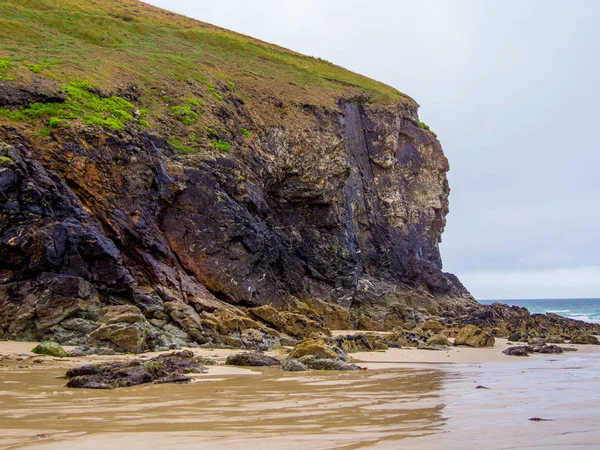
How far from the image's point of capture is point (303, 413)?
22.9 ft

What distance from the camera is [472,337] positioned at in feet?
72.6

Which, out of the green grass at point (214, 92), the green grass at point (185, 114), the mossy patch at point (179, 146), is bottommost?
the mossy patch at point (179, 146)

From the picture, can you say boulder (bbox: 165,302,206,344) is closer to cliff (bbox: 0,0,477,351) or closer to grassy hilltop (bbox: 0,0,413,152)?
cliff (bbox: 0,0,477,351)

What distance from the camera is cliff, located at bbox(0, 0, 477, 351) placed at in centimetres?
1844

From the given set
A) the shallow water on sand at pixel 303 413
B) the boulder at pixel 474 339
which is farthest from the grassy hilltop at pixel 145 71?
the shallow water on sand at pixel 303 413

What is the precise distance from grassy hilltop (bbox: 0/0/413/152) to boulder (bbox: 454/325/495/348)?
1465cm

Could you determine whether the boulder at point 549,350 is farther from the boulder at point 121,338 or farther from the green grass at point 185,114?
the green grass at point 185,114

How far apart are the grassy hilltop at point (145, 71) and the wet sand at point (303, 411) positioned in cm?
1619

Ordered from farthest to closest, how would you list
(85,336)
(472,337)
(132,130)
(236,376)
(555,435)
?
(132,130) → (472,337) → (85,336) → (236,376) → (555,435)

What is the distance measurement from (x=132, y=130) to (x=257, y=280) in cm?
831

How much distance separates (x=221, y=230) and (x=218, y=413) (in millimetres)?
18998

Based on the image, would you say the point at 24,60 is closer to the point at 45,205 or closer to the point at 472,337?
the point at 45,205

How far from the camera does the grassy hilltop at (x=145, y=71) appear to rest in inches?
1024

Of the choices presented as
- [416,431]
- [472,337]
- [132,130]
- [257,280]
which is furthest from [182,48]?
[416,431]
